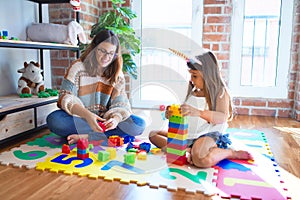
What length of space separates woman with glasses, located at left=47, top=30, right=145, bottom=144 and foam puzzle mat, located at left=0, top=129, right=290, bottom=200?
0.35 feet

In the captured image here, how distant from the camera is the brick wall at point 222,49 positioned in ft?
7.66

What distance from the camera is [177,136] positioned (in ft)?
4.26

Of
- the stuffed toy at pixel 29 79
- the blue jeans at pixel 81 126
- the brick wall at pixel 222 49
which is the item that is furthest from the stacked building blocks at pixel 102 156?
the brick wall at pixel 222 49

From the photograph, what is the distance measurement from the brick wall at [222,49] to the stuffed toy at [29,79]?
53cm

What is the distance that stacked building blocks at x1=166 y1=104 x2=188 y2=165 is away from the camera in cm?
128

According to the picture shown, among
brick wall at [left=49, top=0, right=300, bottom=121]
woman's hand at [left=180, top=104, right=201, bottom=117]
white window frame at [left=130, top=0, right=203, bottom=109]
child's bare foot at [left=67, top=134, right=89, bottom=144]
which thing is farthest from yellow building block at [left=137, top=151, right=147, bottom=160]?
brick wall at [left=49, top=0, right=300, bottom=121]

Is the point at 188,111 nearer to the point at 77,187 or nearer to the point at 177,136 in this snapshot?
the point at 177,136

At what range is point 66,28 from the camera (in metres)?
1.99

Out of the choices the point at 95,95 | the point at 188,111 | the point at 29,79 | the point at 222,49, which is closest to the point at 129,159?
the point at 188,111

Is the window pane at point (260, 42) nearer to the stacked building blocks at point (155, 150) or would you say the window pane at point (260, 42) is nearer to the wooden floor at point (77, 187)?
the wooden floor at point (77, 187)

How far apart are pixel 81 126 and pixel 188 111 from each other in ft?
1.97

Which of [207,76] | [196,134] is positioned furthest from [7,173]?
[207,76]

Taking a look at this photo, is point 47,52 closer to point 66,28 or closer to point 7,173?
point 66,28

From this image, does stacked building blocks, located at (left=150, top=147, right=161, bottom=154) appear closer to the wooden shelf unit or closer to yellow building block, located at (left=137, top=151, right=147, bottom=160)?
yellow building block, located at (left=137, top=151, right=147, bottom=160)
